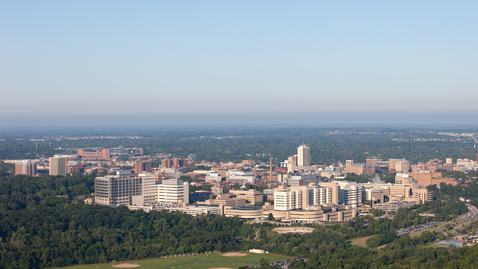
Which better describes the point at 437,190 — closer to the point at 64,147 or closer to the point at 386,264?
the point at 386,264

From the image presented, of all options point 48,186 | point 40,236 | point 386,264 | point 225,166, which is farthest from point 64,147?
point 386,264

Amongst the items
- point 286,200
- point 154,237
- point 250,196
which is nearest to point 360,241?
point 286,200

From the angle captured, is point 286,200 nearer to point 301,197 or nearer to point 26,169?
point 301,197

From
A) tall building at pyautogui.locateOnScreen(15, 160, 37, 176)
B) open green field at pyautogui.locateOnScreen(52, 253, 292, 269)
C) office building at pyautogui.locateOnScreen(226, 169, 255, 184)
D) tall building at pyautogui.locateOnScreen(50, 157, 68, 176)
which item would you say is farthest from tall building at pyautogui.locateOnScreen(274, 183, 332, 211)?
tall building at pyautogui.locateOnScreen(15, 160, 37, 176)

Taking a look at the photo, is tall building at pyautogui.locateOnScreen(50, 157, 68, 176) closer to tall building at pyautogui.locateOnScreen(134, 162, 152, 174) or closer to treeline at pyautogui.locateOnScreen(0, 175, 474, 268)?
tall building at pyautogui.locateOnScreen(134, 162, 152, 174)

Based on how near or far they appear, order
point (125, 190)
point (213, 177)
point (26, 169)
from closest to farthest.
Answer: point (125, 190) → point (213, 177) → point (26, 169)
